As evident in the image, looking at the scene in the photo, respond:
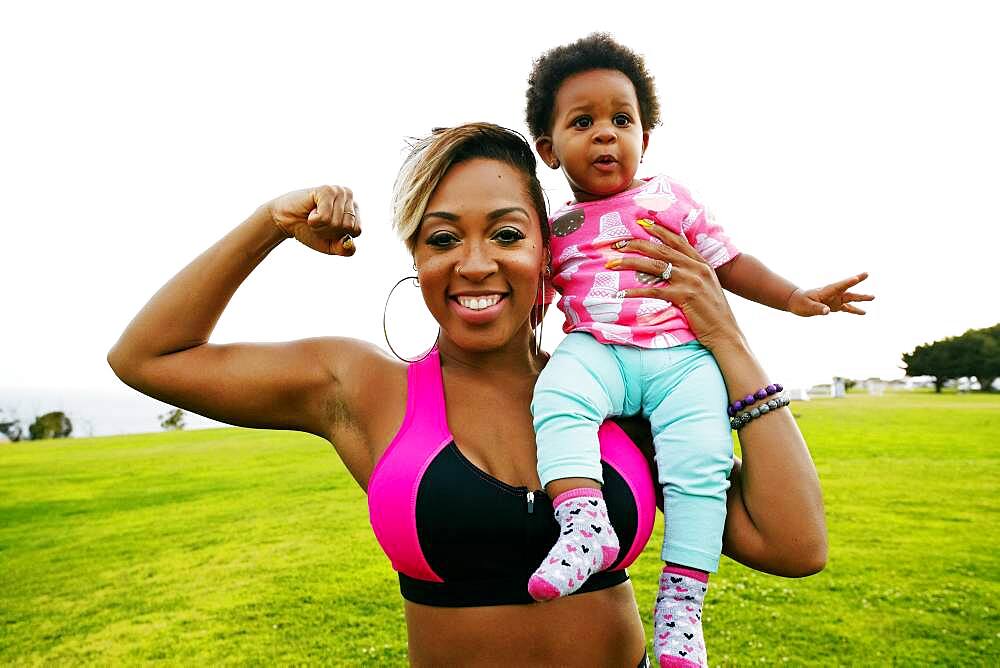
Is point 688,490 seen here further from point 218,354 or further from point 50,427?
point 50,427

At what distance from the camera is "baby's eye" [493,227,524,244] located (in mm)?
1951

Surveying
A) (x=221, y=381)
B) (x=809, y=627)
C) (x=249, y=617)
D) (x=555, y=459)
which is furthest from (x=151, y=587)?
(x=555, y=459)

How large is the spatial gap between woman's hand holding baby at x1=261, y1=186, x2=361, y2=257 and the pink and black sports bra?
53 cm

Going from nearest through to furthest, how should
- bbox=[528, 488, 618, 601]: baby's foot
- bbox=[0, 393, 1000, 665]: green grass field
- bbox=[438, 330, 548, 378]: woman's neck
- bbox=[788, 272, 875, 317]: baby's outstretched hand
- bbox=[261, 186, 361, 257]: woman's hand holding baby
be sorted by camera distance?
bbox=[528, 488, 618, 601]: baby's foot → bbox=[261, 186, 361, 257]: woman's hand holding baby → bbox=[438, 330, 548, 378]: woman's neck → bbox=[788, 272, 875, 317]: baby's outstretched hand → bbox=[0, 393, 1000, 665]: green grass field

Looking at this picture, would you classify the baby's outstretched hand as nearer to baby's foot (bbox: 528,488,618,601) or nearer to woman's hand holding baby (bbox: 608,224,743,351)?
woman's hand holding baby (bbox: 608,224,743,351)

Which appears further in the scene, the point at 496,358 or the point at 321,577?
the point at 321,577

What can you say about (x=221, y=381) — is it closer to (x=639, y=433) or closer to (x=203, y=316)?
(x=203, y=316)

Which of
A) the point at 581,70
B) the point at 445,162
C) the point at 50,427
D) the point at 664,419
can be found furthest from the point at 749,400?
the point at 50,427

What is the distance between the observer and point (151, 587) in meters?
8.10

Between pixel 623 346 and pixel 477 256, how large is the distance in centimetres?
49

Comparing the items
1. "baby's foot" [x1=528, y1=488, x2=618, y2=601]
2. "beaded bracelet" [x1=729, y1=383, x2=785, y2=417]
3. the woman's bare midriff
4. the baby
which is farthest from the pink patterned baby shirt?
the woman's bare midriff

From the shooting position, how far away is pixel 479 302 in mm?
1947

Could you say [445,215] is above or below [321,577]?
above

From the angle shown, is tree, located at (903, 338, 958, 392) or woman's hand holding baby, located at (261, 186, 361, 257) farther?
tree, located at (903, 338, 958, 392)
